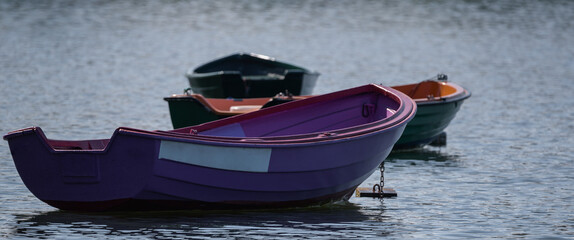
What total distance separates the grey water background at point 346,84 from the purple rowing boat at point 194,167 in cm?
28

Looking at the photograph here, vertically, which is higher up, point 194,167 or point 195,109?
point 195,109

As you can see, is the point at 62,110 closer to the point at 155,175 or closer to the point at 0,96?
the point at 0,96

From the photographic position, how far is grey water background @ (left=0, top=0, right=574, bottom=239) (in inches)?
617

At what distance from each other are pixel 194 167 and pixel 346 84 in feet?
72.1

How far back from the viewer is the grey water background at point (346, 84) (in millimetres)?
15672

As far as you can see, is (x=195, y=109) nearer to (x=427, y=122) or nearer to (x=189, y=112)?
(x=189, y=112)

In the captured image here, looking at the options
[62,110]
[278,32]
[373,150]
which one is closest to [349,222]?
[373,150]

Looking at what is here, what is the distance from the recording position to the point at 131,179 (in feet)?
49.8

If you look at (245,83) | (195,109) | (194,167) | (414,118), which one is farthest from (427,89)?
(194,167)

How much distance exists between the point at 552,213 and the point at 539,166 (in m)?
4.36

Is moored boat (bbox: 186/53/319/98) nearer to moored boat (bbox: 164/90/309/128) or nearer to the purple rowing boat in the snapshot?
moored boat (bbox: 164/90/309/128)

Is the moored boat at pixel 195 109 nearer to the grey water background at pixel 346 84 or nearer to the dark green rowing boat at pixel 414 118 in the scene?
the dark green rowing boat at pixel 414 118

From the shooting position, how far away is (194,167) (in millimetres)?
15195

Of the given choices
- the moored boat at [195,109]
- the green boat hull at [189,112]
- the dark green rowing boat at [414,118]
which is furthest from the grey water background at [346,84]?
the green boat hull at [189,112]
